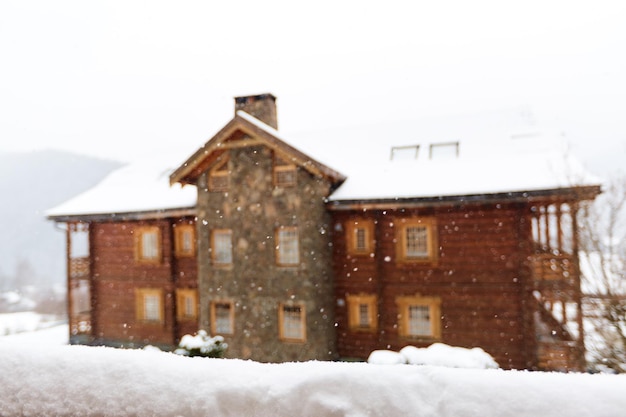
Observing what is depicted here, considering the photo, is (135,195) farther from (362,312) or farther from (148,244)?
(362,312)

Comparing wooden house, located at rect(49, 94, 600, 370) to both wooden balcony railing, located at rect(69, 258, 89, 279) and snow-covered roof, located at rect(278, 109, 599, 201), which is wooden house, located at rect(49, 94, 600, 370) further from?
wooden balcony railing, located at rect(69, 258, 89, 279)

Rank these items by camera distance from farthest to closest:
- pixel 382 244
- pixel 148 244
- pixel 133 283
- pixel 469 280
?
pixel 133 283
pixel 148 244
pixel 382 244
pixel 469 280

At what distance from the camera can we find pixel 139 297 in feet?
55.4

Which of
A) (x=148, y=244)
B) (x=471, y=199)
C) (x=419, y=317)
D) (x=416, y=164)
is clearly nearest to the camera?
(x=471, y=199)

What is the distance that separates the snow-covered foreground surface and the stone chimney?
530 inches

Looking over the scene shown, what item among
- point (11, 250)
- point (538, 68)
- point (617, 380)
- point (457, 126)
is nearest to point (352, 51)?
point (538, 68)

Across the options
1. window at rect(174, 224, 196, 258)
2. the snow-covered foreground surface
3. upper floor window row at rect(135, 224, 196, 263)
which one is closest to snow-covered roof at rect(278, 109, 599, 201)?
window at rect(174, 224, 196, 258)

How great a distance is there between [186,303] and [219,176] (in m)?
5.29

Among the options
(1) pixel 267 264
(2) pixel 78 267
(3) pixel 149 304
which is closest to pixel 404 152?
(1) pixel 267 264

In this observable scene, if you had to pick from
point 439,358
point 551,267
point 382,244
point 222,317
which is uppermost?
point 382,244

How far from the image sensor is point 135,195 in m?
17.0

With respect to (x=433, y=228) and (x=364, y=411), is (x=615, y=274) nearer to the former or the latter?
(x=433, y=228)

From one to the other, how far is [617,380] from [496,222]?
11390 mm

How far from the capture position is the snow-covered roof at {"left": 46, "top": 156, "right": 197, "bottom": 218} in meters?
15.8
